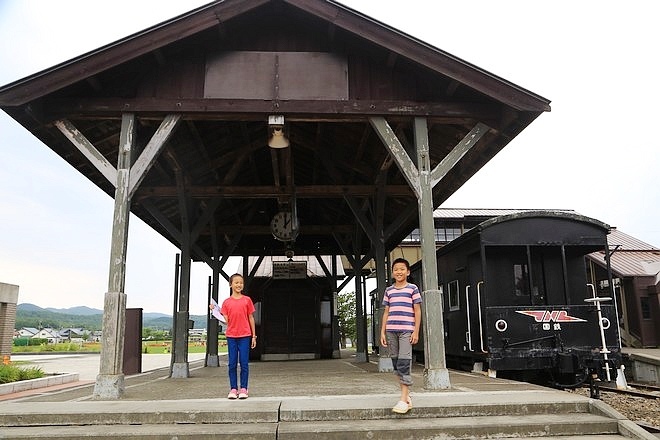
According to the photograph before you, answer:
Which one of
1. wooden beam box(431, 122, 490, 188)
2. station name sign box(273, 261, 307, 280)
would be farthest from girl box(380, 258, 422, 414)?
station name sign box(273, 261, 307, 280)

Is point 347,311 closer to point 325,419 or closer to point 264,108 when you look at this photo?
point 264,108

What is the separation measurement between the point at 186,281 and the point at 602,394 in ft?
28.7

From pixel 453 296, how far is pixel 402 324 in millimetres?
5705

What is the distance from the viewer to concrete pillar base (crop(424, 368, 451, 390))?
20.5 feet

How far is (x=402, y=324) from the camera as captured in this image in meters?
5.02

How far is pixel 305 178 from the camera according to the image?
1358 cm

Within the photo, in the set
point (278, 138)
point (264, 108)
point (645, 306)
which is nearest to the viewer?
point (264, 108)

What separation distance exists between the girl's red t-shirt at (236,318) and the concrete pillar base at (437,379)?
89.8 inches

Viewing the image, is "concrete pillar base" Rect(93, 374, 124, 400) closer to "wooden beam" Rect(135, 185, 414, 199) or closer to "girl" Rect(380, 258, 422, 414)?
"girl" Rect(380, 258, 422, 414)

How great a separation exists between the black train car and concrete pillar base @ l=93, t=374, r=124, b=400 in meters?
5.38

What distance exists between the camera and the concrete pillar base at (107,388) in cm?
599

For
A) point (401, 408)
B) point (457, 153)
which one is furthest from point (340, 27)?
point (401, 408)

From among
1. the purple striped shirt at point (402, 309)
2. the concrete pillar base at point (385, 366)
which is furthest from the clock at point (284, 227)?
the purple striped shirt at point (402, 309)

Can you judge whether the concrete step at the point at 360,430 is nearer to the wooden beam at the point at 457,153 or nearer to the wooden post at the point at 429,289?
the wooden post at the point at 429,289
